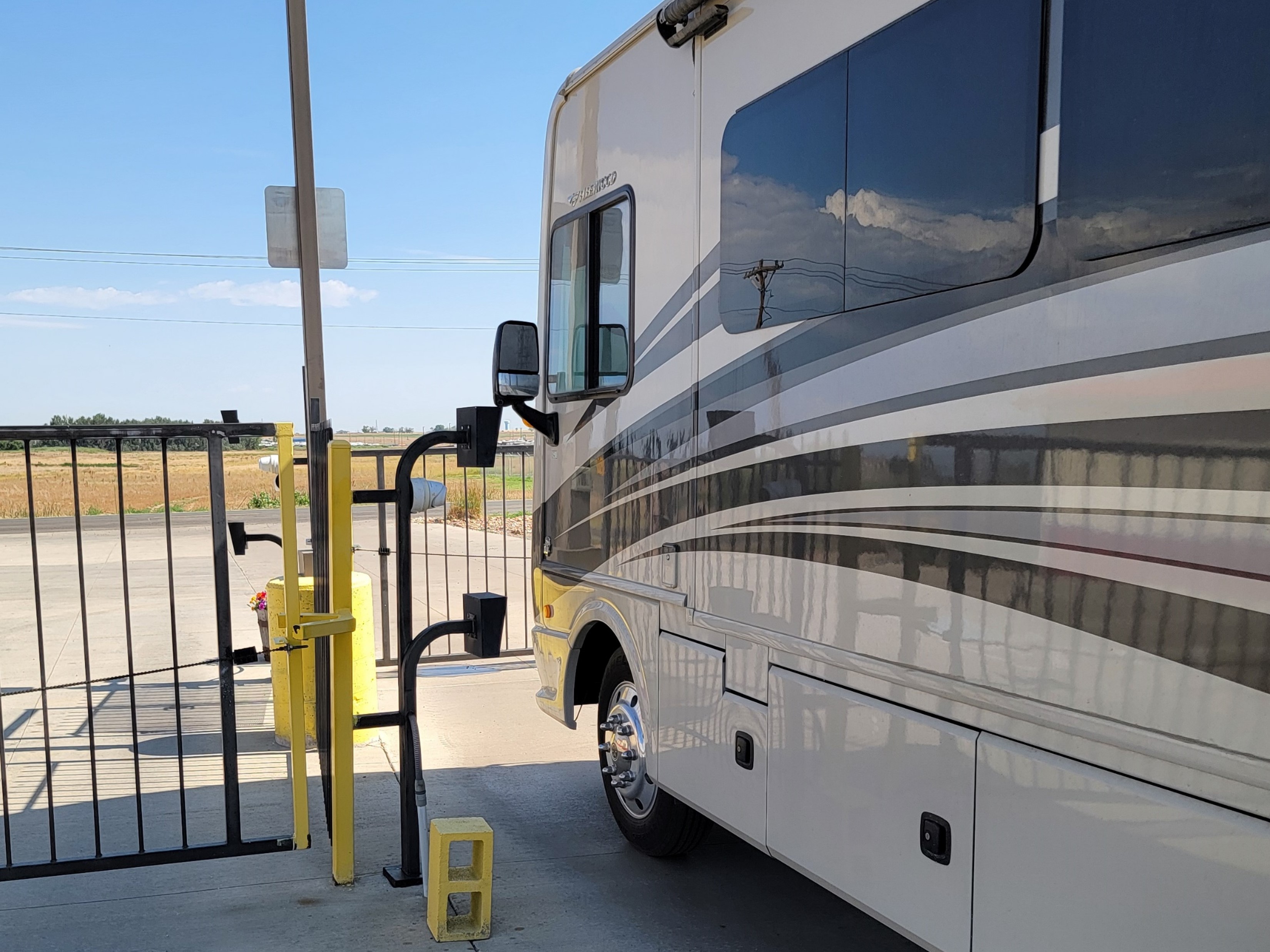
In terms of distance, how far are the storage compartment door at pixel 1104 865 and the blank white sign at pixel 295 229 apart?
425cm

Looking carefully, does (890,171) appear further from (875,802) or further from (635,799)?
(635,799)

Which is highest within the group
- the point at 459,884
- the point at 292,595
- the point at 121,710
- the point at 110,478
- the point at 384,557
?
the point at 110,478

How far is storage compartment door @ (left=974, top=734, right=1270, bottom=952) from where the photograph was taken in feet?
5.76

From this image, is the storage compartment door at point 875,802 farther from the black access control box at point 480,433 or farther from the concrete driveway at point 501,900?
the black access control box at point 480,433

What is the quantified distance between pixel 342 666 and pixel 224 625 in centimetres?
45

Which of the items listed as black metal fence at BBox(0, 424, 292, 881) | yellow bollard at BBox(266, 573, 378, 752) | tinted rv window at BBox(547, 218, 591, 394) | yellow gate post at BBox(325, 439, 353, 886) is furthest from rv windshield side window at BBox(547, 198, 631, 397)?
yellow bollard at BBox(266, 573, 378, 752)

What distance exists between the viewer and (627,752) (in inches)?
169

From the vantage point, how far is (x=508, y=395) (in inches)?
180

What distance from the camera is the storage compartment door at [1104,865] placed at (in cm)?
175

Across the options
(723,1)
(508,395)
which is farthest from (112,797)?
(723,1)

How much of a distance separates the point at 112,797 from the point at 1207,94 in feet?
17.3

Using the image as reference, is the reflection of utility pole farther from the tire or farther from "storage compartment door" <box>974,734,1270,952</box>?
the tire

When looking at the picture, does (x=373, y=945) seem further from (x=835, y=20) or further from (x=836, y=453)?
(x=835, y=20)


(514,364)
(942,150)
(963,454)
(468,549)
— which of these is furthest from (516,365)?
(468,549)
